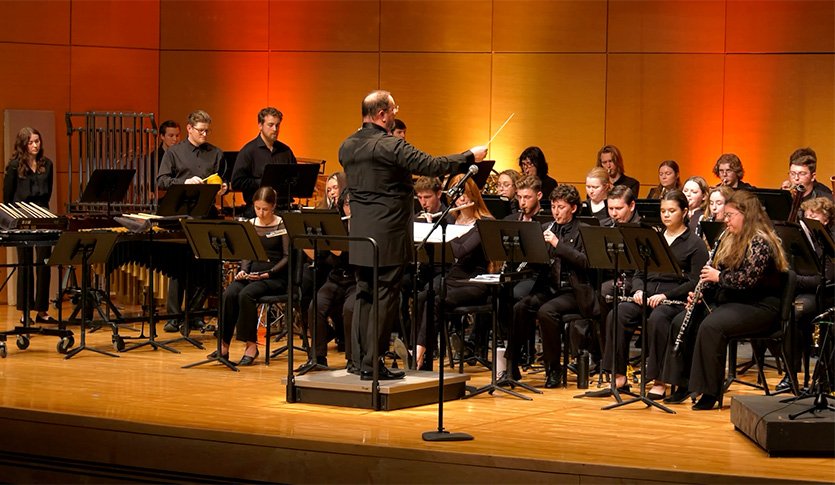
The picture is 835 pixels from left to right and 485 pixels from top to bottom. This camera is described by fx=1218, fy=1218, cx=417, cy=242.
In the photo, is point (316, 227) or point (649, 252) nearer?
point (649, 252)

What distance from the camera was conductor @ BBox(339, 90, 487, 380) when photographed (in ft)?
19.6

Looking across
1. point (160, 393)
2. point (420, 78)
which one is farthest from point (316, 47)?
point (160, 393)

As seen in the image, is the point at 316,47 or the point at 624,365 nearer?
the point at 624,365

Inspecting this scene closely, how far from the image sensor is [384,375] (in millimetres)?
6207

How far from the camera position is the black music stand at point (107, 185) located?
328 inches

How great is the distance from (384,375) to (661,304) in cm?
151

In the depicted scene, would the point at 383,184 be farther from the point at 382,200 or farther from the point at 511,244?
the point at 511,244

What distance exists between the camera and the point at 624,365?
6.46m

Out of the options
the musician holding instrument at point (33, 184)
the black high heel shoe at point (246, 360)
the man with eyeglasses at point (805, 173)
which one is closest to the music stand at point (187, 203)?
the black high heel shoe at point (246, 360)

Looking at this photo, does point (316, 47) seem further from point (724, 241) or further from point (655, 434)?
point (655, 434)

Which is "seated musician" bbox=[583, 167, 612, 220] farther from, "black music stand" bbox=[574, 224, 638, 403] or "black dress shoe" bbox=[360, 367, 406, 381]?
"black dress shoe" bbox=[360, 367, 406, 381]

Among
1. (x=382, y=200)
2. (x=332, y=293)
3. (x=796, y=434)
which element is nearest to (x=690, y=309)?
(x=796, y=434)

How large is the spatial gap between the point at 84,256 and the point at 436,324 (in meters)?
2.28

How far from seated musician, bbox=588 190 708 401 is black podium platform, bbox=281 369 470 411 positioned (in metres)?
0.85
